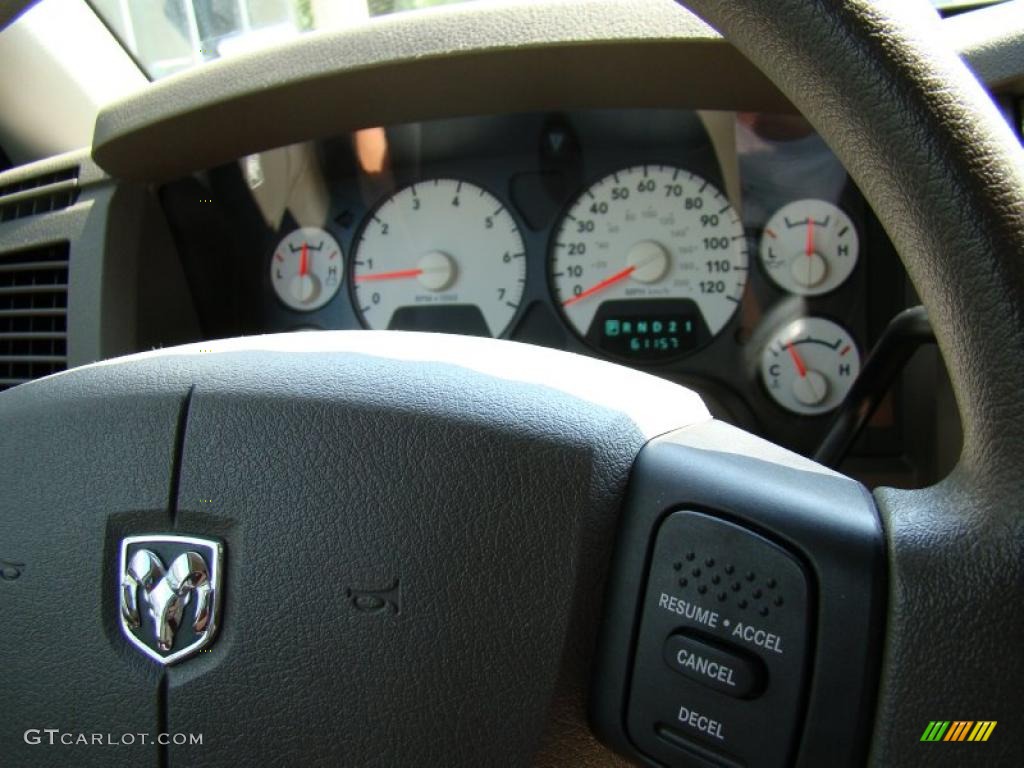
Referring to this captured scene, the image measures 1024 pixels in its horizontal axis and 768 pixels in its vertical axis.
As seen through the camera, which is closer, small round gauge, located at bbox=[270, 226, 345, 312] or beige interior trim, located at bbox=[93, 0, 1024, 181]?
beige interior trim, located at bbox=[93, 0, 1024, 181]

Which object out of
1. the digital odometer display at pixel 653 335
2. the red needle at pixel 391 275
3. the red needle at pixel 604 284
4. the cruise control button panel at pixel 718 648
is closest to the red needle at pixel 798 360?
the digital odometer display at pixel 653 335

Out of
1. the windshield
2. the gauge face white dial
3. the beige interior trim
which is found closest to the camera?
the beige interior trim

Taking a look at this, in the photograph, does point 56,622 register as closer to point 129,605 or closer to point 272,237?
point 129,605

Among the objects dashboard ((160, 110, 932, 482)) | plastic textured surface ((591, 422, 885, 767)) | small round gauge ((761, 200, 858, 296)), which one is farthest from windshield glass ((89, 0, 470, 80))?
plastic textured surface ((591, 422, 885, 767))

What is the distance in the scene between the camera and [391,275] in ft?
5.25

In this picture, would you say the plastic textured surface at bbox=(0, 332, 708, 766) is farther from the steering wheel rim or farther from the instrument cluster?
the instrument cluster

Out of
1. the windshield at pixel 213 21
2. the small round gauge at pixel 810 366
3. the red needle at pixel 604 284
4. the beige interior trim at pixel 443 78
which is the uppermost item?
the windshield at pixel 213 21

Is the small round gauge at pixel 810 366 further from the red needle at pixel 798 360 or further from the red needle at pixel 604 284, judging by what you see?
the red needle at pixel 604 284

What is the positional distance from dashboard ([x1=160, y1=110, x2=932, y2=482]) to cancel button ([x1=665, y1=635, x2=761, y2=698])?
1.01 m

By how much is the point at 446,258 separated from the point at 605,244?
25cm

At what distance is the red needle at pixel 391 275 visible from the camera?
1587 mm

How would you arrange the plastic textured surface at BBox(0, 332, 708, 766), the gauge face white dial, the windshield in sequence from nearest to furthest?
1. the plastic textured surface at BBox(0, 332, 708, 766)
2. the windshield
3. the gauge face white dial

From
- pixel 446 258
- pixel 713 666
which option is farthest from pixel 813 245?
pixel 713 666

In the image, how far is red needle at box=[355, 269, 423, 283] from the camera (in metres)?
1.59
